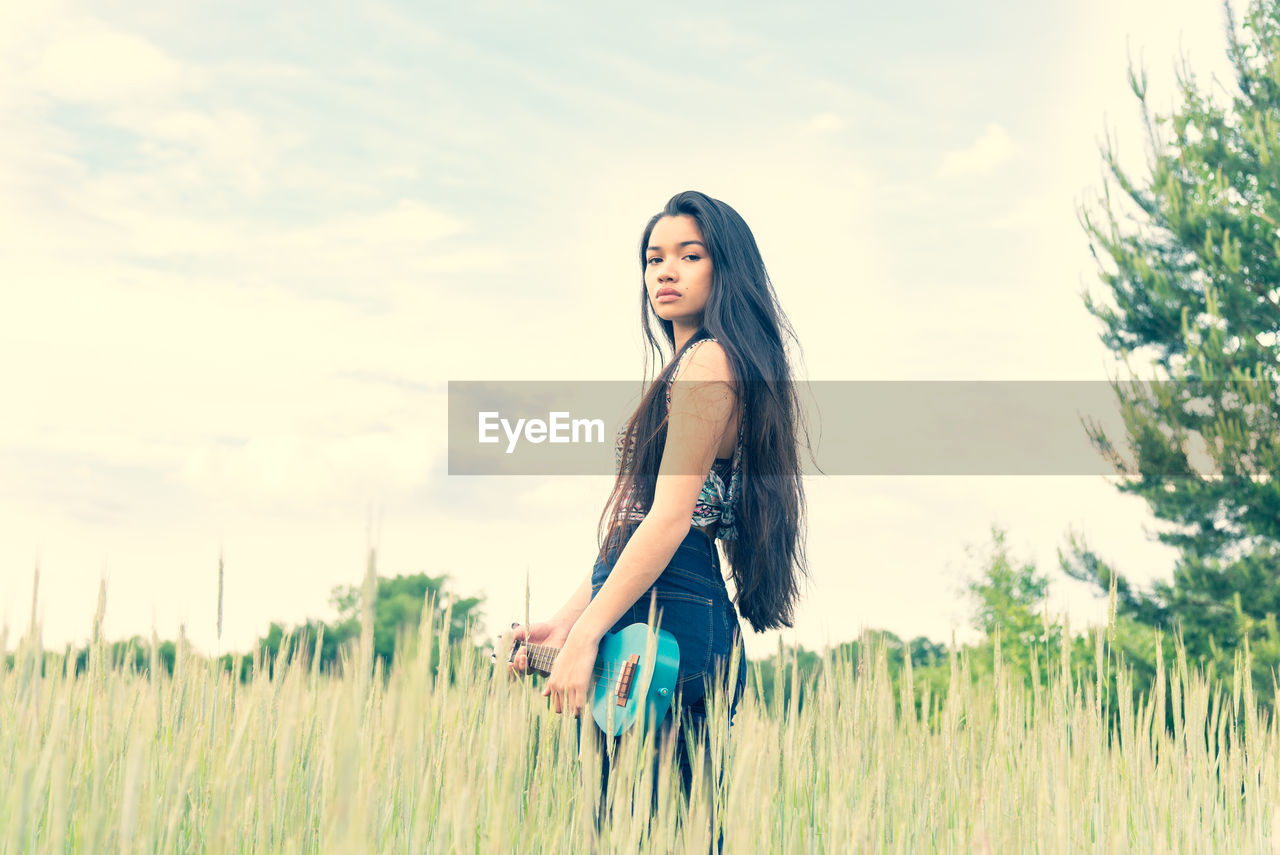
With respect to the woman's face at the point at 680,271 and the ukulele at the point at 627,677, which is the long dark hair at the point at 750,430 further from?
the ukulele at the point at 627,677

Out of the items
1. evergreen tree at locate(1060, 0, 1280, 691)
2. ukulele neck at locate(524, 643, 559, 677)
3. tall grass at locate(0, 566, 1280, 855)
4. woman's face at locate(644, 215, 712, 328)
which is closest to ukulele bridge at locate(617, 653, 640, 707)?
tall grass at locate(0, 566, 1280, 855)

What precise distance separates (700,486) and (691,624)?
28 cm

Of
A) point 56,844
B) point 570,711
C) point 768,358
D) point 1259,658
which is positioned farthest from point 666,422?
point 1259,658

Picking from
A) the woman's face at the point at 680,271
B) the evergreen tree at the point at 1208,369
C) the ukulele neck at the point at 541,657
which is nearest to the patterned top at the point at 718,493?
the woman's face at the point at 680,271

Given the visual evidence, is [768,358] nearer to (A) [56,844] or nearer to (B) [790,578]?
(B) [790,578]

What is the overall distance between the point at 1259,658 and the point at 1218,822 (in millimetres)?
7210

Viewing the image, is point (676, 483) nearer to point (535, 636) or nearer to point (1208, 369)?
point (535, 636)

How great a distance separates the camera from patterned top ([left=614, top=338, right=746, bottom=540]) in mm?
2031

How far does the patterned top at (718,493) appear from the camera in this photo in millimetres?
2031

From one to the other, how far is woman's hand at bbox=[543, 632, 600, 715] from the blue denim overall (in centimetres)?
9

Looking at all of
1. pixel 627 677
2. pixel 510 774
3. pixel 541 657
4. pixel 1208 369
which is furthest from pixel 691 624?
pixel 1208 369

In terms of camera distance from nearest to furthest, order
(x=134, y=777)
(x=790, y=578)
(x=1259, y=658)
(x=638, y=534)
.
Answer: (x=134, y=777)
(x=638, y=534)
(x=790, y=578)
(x=1259, y=658)

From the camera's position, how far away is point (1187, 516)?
31.8 feet

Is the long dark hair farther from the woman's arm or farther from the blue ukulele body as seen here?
the blue ukulele body
